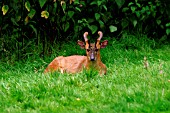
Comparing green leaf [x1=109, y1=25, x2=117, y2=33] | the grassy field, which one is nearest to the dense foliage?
green leaf [x1=109, y1=25, x2=117, y2=33]

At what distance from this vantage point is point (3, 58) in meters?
9.11

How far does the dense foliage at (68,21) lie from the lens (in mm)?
9391

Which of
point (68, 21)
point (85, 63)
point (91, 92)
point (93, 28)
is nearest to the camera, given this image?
point (91, 92)

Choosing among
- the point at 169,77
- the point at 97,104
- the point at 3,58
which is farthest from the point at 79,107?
the point at 3,58

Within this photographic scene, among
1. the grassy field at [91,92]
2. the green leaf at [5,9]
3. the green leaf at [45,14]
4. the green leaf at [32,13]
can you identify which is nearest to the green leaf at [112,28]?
the green leaf at [45,14]

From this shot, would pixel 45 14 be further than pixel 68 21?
No

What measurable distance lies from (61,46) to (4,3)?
53.8 inches

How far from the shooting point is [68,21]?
9.96 metres

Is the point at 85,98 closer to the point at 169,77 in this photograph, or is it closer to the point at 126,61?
the point at 169,77

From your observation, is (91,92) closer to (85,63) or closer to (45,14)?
(85,63)

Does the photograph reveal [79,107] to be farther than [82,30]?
No

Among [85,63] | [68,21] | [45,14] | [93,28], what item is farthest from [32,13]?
[85,63]

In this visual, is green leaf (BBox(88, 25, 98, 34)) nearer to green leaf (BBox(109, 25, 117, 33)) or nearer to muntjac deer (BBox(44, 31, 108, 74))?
green leaf (BBox(109, 25, 117, 33))

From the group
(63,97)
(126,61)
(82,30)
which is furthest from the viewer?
(82,30)
